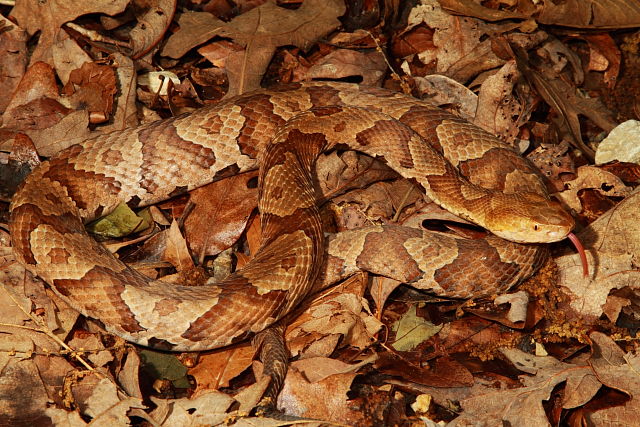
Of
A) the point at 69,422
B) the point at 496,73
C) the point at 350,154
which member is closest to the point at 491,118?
the point at 496,73

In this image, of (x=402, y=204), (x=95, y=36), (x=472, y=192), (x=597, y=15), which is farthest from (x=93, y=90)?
(x=597, y=15)

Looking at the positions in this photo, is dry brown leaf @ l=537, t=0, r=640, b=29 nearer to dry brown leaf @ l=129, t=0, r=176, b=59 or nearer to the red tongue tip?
the red tongue tip

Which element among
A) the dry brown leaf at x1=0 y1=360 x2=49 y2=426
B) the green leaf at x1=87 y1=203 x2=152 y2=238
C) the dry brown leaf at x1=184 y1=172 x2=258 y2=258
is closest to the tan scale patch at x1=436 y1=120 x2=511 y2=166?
the dry brown leaf at x1=184 y1=172 x2=258 y2=258

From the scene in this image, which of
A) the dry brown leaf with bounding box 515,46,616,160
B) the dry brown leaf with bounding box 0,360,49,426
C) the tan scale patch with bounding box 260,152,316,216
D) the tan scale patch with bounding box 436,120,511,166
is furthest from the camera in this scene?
the dry brown leaf with bounding box 515,46,616,160

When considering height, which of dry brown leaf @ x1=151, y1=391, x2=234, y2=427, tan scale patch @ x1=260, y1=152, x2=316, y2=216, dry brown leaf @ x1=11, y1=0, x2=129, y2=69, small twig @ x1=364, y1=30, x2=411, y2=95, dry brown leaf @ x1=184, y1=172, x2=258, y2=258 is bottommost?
dry brown leaf @ x1=151, y1=391, x2=234, y2=427

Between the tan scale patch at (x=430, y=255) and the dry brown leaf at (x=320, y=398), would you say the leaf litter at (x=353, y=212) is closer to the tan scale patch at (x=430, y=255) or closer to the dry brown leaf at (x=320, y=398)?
the dry brown leaf at (x=320, y=398)

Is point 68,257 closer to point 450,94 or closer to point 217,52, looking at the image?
point 217,52

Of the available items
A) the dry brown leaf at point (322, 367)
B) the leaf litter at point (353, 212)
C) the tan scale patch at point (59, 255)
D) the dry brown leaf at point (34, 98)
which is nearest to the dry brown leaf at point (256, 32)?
the leaf litter at point (353, 212)

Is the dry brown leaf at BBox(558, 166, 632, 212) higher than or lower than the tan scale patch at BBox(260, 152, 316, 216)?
lower
